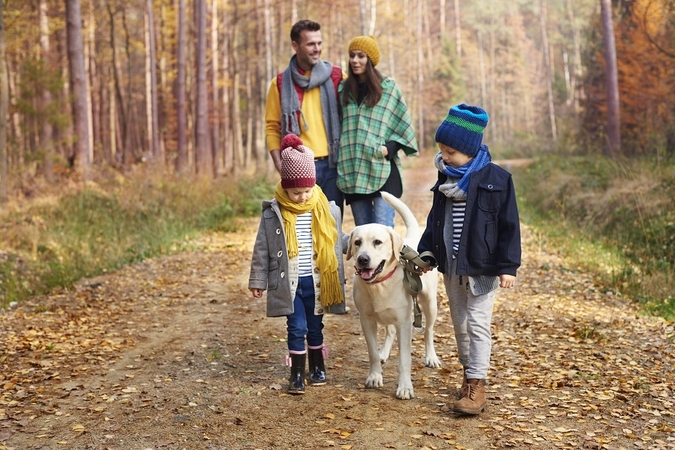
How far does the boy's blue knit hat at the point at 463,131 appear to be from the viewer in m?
4.37

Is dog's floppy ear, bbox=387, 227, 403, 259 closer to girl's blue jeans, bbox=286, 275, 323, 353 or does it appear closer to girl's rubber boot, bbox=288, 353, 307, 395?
girl's blue jeans, bbox=286, 275, 323, 353

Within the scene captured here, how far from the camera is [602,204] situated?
12445 mm

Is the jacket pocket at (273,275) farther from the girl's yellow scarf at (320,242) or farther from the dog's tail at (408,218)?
the dog's tail at (408,218)

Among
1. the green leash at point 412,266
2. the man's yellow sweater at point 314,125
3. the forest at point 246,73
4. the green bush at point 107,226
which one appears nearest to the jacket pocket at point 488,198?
the green leash at point 412,266

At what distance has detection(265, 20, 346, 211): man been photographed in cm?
585

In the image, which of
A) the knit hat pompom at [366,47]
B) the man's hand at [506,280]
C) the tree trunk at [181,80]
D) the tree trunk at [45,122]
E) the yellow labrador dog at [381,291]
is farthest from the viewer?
the tree trunk at [181,80]

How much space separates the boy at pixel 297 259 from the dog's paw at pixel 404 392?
2.06ft

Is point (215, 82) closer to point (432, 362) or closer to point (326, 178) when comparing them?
point (326, 178)

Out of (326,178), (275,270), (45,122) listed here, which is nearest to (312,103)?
(326,178)

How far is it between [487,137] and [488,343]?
193 ft

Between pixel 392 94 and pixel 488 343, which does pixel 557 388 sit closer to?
pixel 488 343

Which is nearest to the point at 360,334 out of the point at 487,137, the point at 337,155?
the point at 337,155

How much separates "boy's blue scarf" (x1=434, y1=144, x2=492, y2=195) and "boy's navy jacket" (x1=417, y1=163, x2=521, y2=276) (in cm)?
4

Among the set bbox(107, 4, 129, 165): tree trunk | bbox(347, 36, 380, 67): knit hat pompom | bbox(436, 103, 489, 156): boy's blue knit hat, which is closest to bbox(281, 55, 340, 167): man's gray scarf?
bbox(347, 36, 380, 67): knit hat pompom
